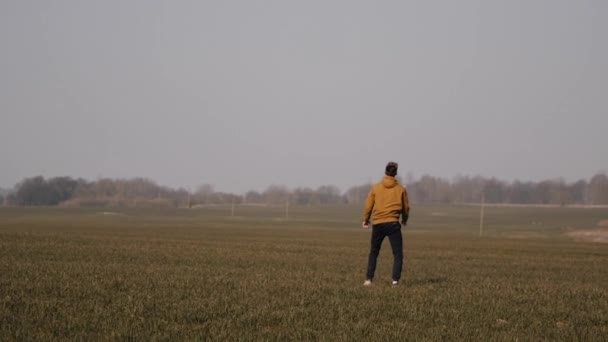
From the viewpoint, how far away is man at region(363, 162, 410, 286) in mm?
12164

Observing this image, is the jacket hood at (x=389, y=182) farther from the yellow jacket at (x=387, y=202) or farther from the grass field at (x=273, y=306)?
the grass field at (x=273, y=306)

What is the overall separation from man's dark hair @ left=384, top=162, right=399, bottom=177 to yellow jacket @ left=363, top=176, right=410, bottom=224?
8 centimetres

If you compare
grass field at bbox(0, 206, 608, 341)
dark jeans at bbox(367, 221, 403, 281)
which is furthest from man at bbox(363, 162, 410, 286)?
grass field at bbox(0, 206, 608, 341)

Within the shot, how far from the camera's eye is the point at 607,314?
9.48 meters

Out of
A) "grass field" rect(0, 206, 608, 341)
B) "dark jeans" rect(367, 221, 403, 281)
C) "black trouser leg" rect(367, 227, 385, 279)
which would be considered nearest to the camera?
"grass field" rect(0, 206, 608, 341)

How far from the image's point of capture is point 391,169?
1221 centimetres

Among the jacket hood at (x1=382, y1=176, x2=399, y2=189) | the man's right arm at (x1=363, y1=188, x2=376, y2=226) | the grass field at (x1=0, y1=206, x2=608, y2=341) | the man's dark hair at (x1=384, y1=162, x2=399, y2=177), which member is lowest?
the grass field at (x1=0, y1=206, x2=608, y2=341)

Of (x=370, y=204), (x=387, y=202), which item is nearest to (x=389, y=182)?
(x=387, y=202)

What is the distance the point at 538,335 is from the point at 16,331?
5865mm

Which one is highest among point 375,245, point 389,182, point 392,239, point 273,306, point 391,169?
point 391,169

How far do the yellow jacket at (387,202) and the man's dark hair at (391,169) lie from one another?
79 millimetres

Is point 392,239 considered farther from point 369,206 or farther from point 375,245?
point 369,206

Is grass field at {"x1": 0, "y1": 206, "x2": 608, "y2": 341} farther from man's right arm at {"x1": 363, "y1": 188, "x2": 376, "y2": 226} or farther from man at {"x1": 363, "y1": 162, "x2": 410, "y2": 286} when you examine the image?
man's right arm at {"x1": 363, "y1": 188, "x2": 376, "y2": 226}

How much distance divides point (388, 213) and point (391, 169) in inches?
32.0
